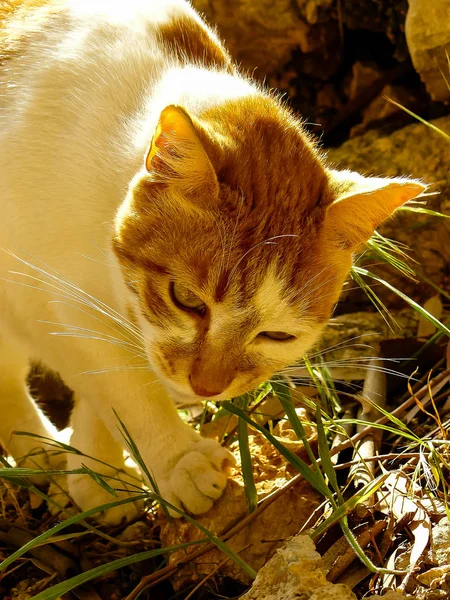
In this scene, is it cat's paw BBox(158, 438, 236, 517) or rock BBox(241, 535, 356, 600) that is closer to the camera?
rock BBox(241, 535, 356, 600)

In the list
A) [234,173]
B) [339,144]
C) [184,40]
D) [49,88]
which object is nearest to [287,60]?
[339,144]

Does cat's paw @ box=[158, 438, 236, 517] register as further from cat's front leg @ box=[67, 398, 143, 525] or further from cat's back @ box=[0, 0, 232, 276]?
cat's back @ box=[0, 0, 232, 276]

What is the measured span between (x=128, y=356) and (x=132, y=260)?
0.35m

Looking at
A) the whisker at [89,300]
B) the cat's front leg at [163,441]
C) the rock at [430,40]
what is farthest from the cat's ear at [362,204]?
the rock at [430,40]

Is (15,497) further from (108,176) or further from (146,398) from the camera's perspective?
(108,176)

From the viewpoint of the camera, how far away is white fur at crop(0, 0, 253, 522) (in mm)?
1926

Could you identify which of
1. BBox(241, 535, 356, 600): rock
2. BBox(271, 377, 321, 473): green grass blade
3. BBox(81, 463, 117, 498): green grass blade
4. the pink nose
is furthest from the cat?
BBox(241, 535, 356, 600): rock

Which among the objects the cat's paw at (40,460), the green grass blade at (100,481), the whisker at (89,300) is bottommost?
the cat's paw at (40,460)

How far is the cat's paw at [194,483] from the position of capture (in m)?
2.00

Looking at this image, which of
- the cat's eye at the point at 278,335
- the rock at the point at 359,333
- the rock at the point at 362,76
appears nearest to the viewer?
the cat's eye at the point at 278,335

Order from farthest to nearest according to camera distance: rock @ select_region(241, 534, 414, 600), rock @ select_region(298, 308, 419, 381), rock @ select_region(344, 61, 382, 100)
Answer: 1. rock @ select_region(344, 61, 382, 100)
2. rock @ select_region(298, 308, 419, 381)
3. rock @ select_region(241, 534, 414, 600)

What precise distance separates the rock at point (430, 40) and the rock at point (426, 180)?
155 mm

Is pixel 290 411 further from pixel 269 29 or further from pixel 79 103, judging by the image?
pixel 269 29

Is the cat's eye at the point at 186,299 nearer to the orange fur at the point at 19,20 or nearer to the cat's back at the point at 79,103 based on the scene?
the cat's back at the point at 79,103
